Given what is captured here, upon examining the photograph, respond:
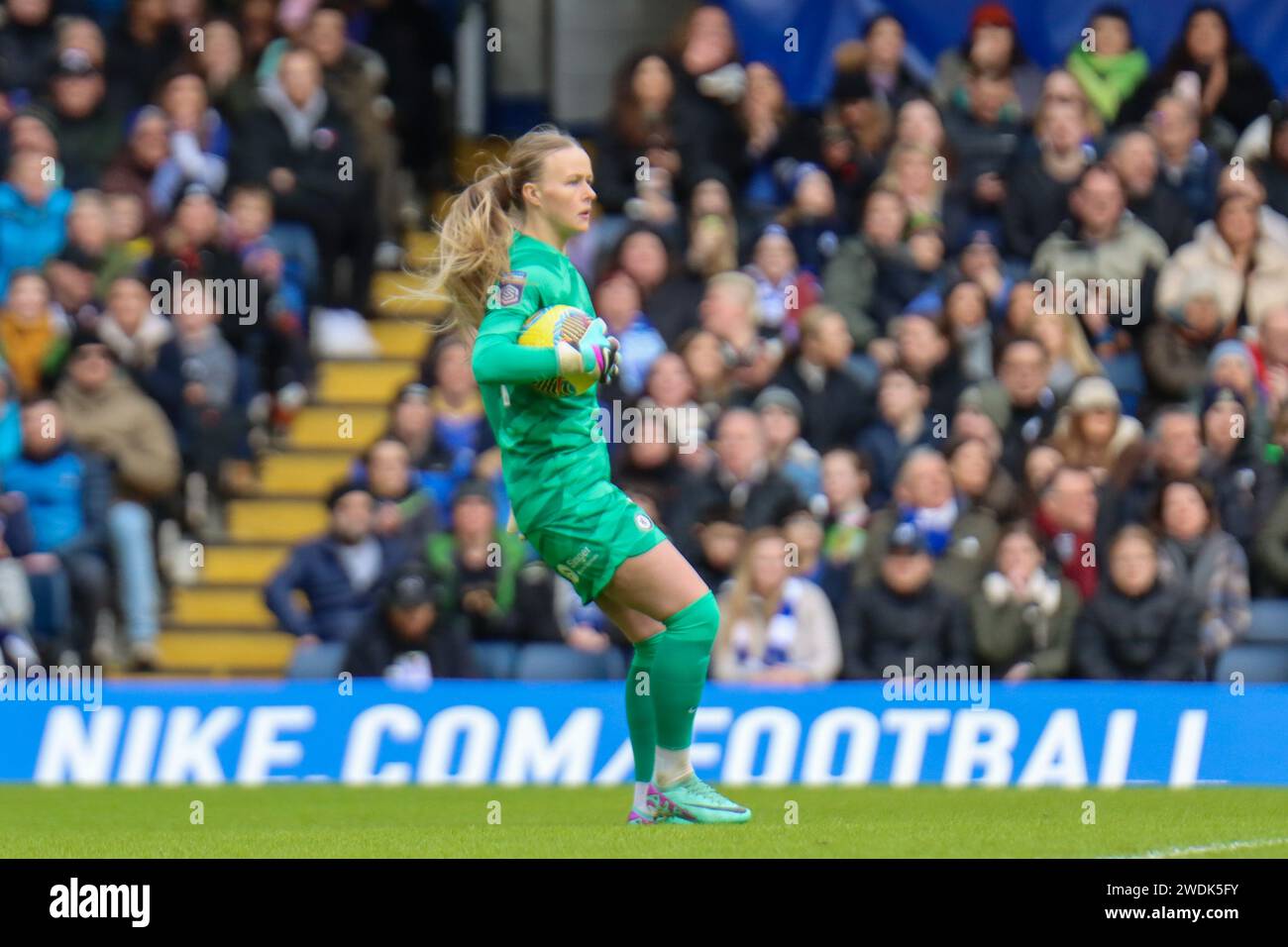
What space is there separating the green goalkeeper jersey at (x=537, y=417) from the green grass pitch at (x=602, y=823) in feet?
3.57

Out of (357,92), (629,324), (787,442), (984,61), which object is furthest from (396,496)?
(984,61)

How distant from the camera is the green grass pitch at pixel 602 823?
26.3 feet

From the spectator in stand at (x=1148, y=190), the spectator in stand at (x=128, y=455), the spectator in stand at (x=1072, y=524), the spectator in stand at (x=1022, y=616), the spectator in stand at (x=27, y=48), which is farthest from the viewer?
the spectator in stand at (x=27, y=48)

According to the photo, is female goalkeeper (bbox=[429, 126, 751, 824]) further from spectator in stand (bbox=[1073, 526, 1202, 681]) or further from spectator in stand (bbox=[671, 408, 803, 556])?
spectator in stand (bbox=[671, 408, 803, 556])

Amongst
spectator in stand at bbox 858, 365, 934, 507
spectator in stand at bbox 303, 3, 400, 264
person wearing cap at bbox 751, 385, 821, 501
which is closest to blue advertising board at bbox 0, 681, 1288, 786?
person wearing cap at bbox 751, 385, 821, 501

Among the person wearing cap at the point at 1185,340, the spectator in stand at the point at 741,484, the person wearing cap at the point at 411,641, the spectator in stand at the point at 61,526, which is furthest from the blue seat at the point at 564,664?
the person wearing cap at the point at 1185,340

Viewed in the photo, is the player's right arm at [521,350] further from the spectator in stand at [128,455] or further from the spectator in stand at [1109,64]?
the spectator in stand at [1109,64]

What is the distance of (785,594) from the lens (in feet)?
42.8

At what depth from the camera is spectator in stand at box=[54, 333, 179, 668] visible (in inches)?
553

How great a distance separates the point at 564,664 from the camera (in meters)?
13.1

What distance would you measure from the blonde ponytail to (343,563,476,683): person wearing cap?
4671mm

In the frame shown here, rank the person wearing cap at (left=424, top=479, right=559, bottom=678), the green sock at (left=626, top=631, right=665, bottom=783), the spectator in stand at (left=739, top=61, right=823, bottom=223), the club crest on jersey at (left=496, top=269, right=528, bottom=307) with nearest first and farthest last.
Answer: the club crest on jersey at (left=496, top=269, right=528, bottom=307)
the green sock at (left=626, top=631, right=665, bottom=783)
the person wearing cap at (left=424, top=479, right=559, bottom=678)
the spectator in stand at (left=739, top=61, right=823, bottom=223)

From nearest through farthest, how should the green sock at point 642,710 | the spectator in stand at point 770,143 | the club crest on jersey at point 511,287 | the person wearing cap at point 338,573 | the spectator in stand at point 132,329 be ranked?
the club crest on jersey at point 511,287 → the green sock at point 642,710 → the person wearing cap at point 338,573 → the spectator in stand at point 132,329 → the spectator in stand at point 770,143

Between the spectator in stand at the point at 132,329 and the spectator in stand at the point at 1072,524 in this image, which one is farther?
the spectator in stand at the point at 132,329
